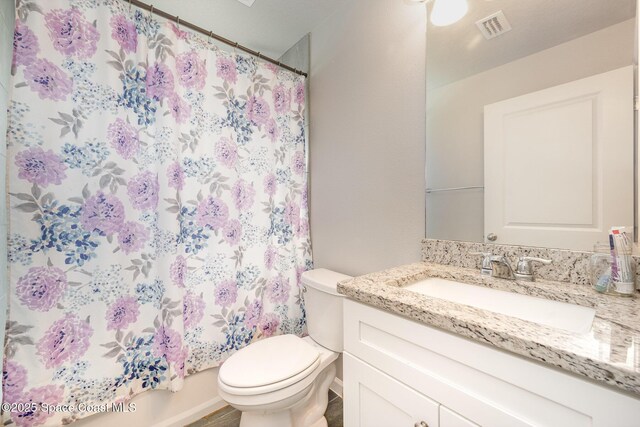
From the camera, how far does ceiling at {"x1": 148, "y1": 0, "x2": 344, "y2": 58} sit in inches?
58.6

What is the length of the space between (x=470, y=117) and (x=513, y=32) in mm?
307

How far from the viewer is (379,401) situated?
723 mm

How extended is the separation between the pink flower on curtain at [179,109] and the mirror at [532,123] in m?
1.19

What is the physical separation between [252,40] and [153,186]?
1325 mm

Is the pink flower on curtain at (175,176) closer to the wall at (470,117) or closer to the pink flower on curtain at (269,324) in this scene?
the pink flower on curtain at (269,324)

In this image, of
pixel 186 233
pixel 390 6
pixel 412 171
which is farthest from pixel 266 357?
pixel 390 6

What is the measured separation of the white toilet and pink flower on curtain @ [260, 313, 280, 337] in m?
0.25

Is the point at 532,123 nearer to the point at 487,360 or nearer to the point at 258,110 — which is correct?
the point at 487,360

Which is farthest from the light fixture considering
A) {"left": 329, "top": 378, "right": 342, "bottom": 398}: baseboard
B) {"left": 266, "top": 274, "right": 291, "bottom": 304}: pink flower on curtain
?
{"left": 329, "top": 378, "right": 342, "bottom": 398}: baseboard

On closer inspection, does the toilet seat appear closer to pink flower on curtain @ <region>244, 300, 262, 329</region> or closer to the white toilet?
the white toilet

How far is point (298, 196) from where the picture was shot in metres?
1.72

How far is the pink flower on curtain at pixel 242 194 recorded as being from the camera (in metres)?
1.45

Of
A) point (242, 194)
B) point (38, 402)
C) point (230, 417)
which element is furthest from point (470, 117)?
point (38, 402)

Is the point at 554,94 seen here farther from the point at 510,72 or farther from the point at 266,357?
the point at 266,357
